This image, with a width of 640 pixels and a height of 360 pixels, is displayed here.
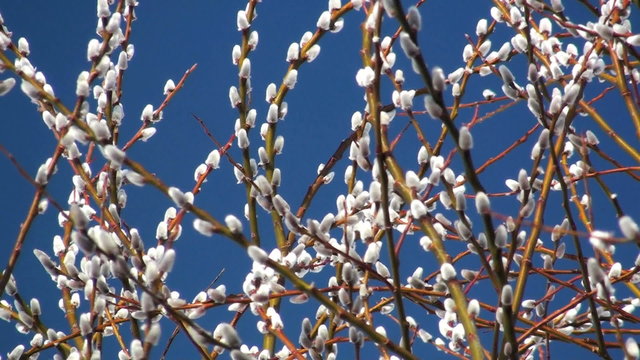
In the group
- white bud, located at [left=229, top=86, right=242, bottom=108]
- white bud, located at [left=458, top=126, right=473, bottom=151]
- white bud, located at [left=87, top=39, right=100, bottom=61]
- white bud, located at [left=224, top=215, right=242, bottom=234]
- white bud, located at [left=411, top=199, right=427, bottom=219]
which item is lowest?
white bud, located at [left=224, top=215, right=242, bottom=234]

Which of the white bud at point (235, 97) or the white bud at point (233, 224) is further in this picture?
the white bud at point (235, 97)

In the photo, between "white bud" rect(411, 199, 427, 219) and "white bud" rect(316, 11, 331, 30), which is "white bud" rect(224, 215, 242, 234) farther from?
"white bud" rect(316, 11, 331, 30)

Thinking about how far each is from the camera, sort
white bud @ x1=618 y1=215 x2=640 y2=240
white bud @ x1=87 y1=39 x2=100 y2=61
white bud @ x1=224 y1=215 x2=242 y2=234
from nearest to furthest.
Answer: white bud @ x1=618 y1=215 x2=640 y2=240 < white bud @ x1=224 y1=215 x2=242 y2=234 < white bud @ x1=87 y1=39 x2=100 y2=61

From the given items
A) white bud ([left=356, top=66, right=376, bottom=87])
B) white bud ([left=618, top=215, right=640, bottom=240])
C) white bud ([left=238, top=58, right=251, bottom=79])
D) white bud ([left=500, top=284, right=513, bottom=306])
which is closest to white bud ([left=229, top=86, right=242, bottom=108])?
white bud ([left=238, top=58, right=251, bottom=79])

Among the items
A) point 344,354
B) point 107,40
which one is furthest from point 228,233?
point 344,354

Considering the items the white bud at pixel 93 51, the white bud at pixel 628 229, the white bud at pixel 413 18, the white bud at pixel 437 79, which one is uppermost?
the white bud at pixel 93 51

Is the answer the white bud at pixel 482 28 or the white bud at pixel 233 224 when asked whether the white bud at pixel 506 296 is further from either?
the white bud at pixel 482 28

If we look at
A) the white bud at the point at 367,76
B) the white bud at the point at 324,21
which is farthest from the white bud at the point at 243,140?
the white bud at the point at 367,76

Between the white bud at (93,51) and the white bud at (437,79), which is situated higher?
the white bud at (93,51)

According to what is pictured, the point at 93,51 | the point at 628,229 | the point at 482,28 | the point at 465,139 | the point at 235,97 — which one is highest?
the point at 482,28

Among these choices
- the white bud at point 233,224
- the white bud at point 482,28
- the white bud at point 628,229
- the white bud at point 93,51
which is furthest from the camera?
the white bud at point 482,28

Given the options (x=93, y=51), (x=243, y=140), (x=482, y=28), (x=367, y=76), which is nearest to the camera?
(x=367, y=76)

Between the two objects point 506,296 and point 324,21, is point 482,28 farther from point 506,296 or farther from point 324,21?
point 506,296

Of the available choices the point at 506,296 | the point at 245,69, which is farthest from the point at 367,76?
the point at 245,69
